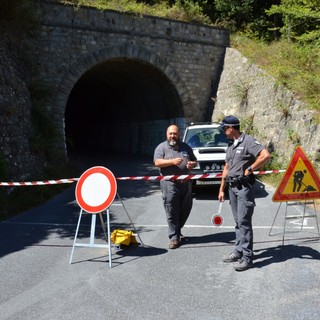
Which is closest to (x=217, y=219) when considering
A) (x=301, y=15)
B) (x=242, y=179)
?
(x=242, y=179)

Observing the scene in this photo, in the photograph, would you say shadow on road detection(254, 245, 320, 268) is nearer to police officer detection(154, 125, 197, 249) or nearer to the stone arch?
police officer detection(154, 125, 197, 249)

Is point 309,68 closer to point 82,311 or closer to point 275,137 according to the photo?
point 275,137

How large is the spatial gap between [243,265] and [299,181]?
2.22 m

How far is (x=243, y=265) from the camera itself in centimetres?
514

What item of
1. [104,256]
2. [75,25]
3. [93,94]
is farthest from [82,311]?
[93,94]

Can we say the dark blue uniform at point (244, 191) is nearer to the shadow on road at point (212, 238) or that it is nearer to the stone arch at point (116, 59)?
the shadow on road at point (212, 238)

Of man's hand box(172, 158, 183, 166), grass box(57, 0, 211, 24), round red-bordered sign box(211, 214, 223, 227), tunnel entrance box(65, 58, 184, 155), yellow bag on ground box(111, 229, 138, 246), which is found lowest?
yellow bag on ground box(111, 229, 138, 246)

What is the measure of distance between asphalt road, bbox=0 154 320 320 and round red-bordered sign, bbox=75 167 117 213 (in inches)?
31.7

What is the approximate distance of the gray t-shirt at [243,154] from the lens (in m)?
5.22

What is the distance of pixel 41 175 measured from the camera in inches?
465

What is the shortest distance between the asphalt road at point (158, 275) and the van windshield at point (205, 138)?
12.0 ft

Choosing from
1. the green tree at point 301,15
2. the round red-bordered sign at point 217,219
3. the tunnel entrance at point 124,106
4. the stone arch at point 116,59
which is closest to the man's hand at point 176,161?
the round red-bordered sign at point 217,219

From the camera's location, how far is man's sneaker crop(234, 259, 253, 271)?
16.8 feet

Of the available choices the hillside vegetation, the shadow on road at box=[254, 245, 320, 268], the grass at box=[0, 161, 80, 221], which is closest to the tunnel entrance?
the hillside vegetation
